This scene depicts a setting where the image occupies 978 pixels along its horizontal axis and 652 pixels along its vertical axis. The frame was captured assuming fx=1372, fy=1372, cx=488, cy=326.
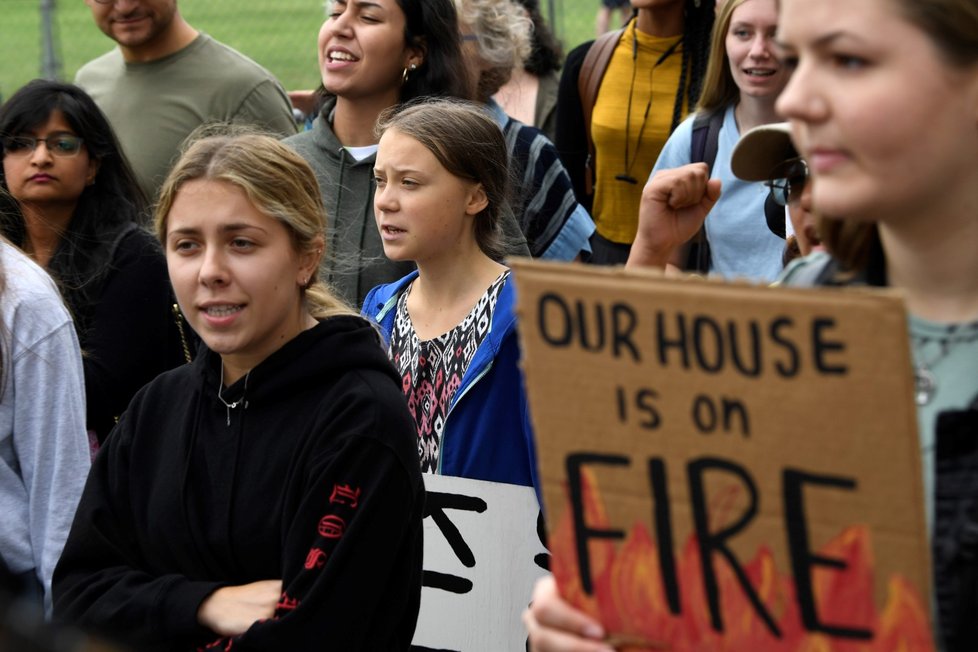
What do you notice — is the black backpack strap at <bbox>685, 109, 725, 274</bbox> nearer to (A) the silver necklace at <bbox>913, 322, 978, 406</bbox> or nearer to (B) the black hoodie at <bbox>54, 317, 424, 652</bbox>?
(B) the black hoodie at <bbox>54, 317, 424, 652</bbox>

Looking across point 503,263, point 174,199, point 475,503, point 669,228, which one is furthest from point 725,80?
point 174,199

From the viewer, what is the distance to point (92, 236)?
167 inches

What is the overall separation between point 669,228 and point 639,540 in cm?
164

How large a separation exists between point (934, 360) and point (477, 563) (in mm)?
1942

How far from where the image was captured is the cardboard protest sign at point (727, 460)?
146 cm

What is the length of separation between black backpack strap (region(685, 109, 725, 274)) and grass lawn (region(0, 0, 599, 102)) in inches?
292

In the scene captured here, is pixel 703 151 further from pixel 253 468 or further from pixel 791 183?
pixel 253 468

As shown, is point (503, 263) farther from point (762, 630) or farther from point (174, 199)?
point (762, 630)

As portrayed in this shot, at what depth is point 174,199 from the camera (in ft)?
9.53

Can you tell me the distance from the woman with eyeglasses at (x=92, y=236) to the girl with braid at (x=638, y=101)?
1.92m

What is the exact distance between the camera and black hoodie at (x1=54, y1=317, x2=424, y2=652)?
2.52m

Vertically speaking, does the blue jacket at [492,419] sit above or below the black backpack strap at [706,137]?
below

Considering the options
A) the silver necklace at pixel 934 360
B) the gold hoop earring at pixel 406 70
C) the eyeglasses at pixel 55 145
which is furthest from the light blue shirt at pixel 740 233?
the silver necklace at pixel 934 360

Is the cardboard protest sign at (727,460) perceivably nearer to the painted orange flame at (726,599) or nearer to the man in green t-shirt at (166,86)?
the painted orange flame at (726,599)
